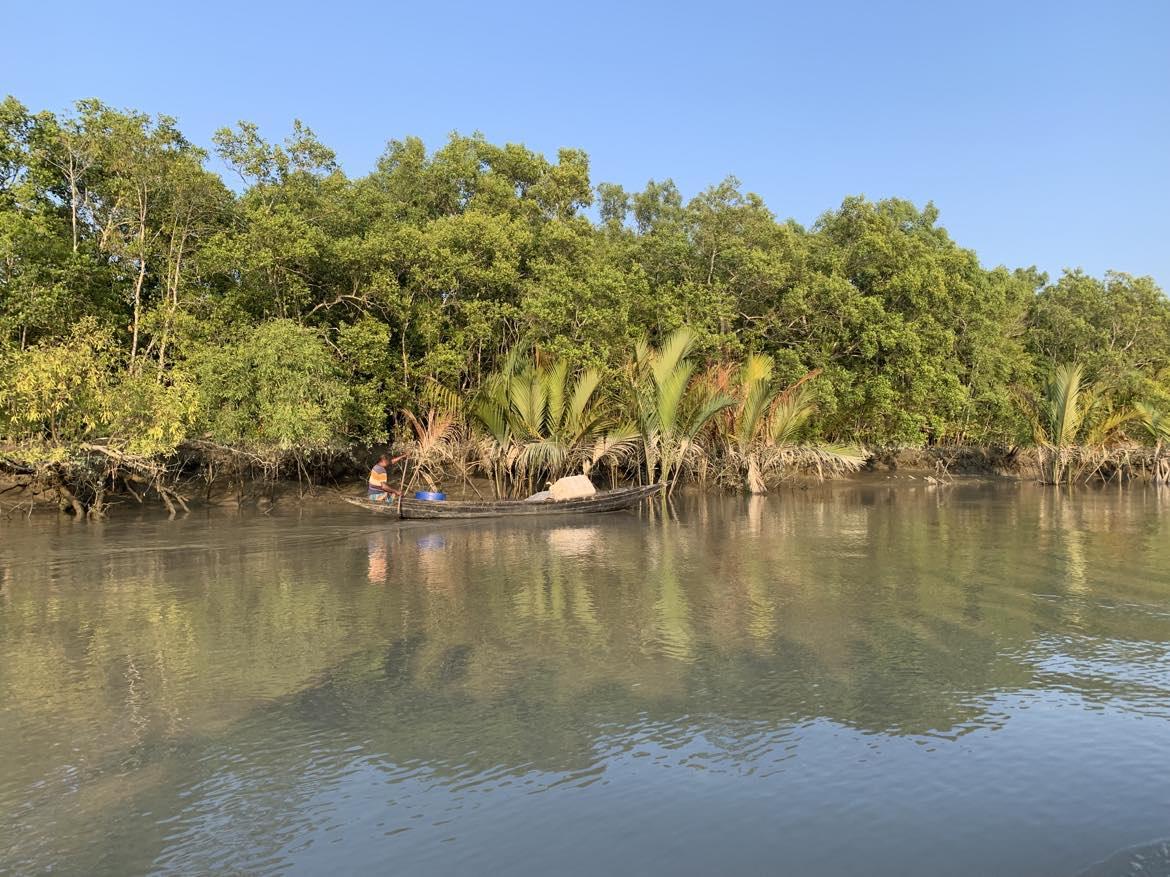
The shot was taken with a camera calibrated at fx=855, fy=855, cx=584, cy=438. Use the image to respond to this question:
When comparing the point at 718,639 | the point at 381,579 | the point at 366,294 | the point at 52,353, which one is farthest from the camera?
the point at 366,294

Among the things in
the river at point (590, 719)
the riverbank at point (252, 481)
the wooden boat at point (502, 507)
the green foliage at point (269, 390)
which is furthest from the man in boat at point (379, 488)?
the river at point (590, 719)

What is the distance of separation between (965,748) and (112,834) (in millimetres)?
5248

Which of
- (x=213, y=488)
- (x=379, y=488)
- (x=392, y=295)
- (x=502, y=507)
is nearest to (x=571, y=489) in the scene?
(x=502, y=507)

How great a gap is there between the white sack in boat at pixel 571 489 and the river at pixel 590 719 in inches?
310

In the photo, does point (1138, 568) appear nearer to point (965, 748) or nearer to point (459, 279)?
point (965, 748)

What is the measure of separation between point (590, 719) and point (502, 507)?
13630 millimetres

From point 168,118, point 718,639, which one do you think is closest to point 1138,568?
point 718,639

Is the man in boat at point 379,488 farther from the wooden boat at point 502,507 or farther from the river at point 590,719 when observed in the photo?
the river at point 590,719

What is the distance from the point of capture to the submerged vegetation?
19.7m

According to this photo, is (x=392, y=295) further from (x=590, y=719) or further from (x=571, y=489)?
(x=590, y=719)

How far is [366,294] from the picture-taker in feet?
76.4

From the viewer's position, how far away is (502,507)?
19.8 meters

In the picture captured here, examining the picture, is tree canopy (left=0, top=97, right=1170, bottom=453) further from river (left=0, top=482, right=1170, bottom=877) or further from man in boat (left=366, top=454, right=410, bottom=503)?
river (left=0, top=482, right=1170, bottom=877)

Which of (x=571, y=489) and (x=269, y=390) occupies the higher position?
(x=269, y=390)
